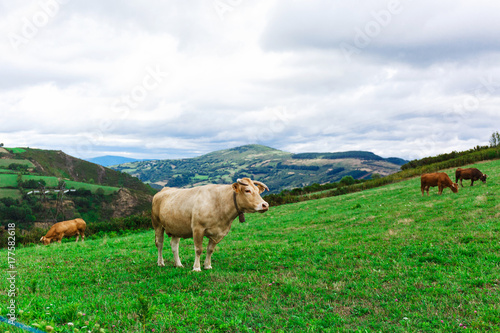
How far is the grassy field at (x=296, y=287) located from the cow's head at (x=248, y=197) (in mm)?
2014

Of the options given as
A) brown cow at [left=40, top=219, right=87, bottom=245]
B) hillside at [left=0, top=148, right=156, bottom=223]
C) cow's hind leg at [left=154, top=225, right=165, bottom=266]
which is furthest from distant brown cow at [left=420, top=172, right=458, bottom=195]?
hillside at [left=0, top=148, right=156, bottom=223]

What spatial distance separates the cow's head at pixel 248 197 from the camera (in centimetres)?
857

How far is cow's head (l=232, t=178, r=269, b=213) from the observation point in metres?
8.57

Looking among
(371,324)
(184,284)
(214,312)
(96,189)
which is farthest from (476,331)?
(96,189)

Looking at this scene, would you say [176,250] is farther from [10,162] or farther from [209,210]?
[10,162]

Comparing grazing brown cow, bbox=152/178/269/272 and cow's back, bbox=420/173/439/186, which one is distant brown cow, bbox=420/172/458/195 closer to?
cow's back, bbox=420/173/439/186

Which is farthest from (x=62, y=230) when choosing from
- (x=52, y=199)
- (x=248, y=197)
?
(x=52, y=199)

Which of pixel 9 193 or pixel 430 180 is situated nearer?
pixel 430 180

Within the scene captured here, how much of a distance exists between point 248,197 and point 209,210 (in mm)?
1392

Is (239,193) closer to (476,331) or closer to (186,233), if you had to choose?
(186,233)

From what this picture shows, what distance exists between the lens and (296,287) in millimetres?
6996

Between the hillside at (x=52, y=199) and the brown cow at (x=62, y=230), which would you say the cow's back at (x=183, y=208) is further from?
the hillside at (x=52, y=199)

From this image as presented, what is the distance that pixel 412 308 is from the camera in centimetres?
Answer: 554

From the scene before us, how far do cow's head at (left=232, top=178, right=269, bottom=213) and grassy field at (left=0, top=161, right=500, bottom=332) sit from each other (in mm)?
2014
